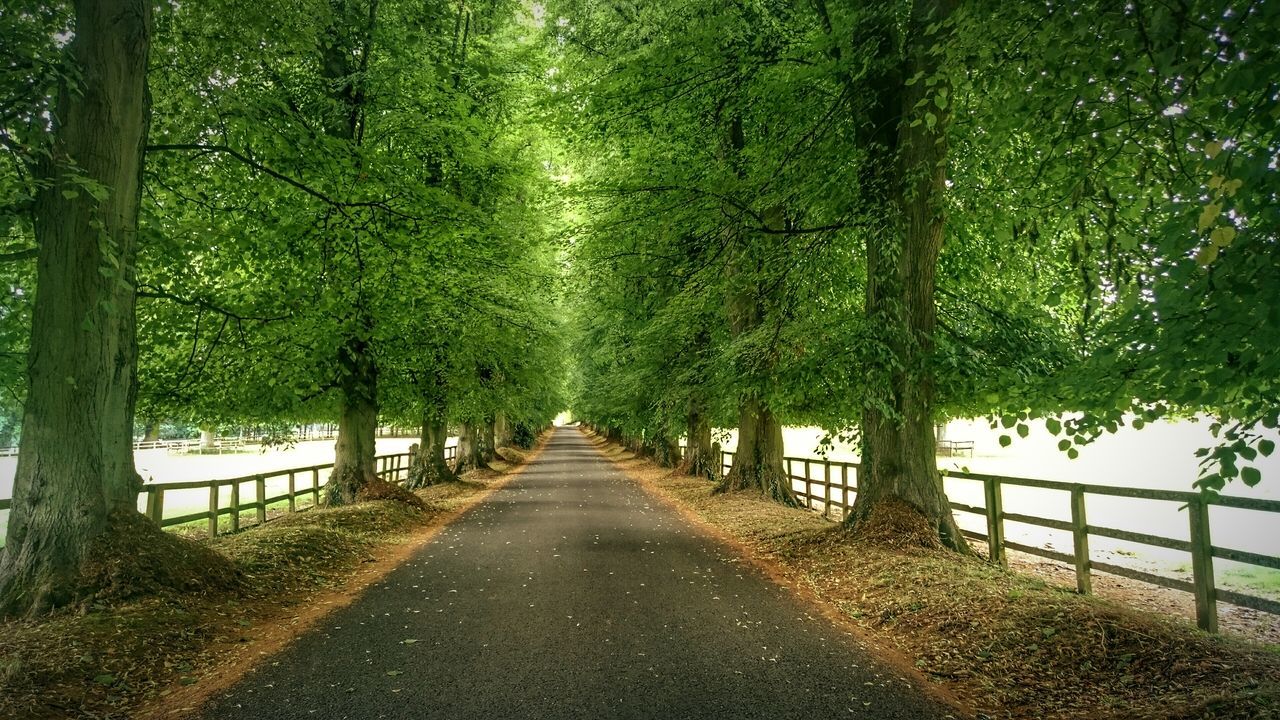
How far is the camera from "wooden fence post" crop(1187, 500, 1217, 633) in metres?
5.75

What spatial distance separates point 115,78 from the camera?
616cm

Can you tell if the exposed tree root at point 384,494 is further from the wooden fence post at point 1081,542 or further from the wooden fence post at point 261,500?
the wooden fence post at point 1081,542

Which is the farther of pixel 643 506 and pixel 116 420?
pixel 643 506

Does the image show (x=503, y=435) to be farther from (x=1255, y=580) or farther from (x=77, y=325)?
(x=77, y=325)

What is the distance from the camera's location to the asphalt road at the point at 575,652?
4.44 m

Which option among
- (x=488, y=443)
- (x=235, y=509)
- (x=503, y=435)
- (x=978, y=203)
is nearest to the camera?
(x=978, y=203)

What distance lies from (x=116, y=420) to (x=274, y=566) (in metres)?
2.72

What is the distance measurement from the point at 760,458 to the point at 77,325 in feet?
43.2

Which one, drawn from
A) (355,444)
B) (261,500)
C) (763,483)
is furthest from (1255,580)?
(261,500)

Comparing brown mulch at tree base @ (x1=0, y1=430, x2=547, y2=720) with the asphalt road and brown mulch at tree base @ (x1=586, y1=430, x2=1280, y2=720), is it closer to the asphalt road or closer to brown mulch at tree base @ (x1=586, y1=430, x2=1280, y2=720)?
the asphalt road

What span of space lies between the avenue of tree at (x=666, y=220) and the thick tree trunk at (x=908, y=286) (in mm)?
46

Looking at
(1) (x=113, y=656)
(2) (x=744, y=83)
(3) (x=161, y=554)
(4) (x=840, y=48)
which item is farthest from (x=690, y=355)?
(1) (x=113, y=656)

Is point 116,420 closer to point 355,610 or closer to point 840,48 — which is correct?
point 355,610

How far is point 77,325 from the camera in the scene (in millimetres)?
5891
